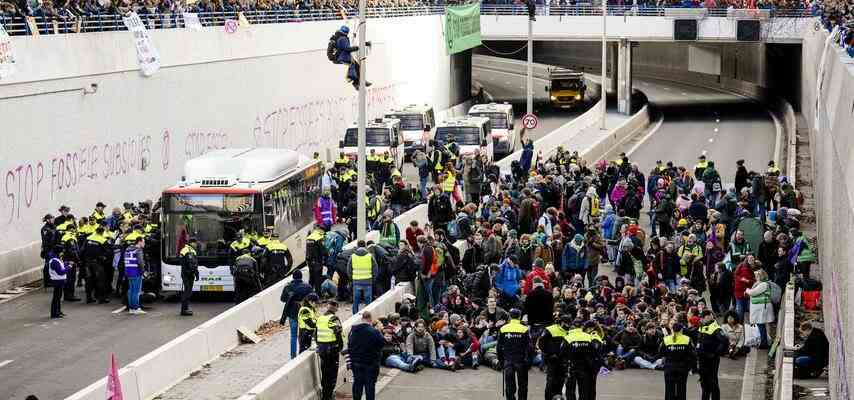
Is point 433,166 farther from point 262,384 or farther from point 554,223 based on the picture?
point 262,384

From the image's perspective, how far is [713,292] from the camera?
2458cm

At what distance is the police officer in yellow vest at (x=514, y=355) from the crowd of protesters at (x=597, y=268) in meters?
0.34

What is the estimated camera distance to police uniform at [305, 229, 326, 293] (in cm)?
2570

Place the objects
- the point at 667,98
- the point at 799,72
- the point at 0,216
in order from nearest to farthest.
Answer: the point at 0,216
the point at 799,72
the point at 667,98

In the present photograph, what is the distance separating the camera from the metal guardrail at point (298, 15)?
1329 inches

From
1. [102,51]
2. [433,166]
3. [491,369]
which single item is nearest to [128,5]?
[102,51]

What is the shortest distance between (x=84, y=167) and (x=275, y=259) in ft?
30.8

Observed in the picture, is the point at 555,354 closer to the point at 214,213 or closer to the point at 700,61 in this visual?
the point at 214,213

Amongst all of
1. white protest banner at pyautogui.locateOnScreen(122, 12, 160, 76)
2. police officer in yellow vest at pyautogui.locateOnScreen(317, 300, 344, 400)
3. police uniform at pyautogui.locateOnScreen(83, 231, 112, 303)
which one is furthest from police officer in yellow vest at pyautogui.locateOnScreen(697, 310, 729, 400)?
white protest banner at pyautogui.locateOnScreen(122, 12, 160, 76)

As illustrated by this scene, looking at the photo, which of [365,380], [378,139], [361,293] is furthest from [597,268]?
[378,139]

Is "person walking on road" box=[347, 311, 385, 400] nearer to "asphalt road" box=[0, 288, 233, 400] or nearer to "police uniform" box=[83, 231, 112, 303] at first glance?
"asphalt road" box=[0, 288, 233, 400]

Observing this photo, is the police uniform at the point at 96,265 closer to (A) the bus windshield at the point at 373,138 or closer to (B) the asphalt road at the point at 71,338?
(B) the asphalt road at the point at 71,338

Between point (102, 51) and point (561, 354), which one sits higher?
point (102, 51)

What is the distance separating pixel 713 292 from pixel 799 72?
159 ft
